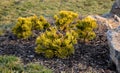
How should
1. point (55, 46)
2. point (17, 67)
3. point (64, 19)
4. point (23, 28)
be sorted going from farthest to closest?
point (23, 28) → point (64, 19) → point (55, 46) → point (17, 67)

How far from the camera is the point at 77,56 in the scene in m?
7.63

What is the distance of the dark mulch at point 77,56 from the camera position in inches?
279

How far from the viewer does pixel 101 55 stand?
25.3 ft

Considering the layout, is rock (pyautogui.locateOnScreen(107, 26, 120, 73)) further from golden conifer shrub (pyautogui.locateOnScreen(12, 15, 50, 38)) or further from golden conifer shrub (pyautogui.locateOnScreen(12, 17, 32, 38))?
golden conifer shrub (pyautogui.locateOnScreen(12, 17, 32, 38))

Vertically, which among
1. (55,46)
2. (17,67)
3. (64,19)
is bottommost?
(17,67)

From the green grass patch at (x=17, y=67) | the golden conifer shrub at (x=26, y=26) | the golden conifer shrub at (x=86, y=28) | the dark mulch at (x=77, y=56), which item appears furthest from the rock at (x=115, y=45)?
the golden conifer shrub at (x=26, y=26)

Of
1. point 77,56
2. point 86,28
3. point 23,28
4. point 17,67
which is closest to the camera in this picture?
point 17,67

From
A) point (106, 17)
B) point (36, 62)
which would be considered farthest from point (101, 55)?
point (106, 17)

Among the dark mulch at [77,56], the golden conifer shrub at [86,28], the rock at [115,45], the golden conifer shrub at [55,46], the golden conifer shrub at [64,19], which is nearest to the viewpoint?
the rock at [115,45]

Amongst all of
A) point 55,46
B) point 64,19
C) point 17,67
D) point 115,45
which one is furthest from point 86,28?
point 17,67

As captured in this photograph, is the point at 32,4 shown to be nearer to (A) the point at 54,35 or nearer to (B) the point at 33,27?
(B) the point at 33,27

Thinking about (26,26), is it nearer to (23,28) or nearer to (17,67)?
(23,28)

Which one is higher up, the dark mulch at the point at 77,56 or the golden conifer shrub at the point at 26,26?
the golden conifer shrub at the point at 26,26

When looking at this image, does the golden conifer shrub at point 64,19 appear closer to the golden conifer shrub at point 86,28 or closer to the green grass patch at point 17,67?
the golden conifer shrub at point 86,28
